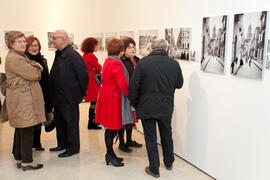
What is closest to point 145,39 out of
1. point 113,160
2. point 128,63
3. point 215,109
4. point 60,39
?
point 128,63

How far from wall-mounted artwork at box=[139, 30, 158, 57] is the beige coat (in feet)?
7.12

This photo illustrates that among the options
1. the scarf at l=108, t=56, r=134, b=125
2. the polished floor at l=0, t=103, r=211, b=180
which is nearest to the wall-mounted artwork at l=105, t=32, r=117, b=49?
the polished floor at l=0, t=103, r=211, b=180

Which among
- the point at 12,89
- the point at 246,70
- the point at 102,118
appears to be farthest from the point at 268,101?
the point at 12,89

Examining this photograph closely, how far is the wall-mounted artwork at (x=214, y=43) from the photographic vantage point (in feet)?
11.4

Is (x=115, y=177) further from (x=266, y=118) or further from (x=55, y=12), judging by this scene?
(x=55, y=12)

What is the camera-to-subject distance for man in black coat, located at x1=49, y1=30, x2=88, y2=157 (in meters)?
4.32

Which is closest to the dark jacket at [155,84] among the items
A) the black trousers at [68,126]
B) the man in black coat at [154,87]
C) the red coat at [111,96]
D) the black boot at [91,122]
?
the man in black coat at [154,87]

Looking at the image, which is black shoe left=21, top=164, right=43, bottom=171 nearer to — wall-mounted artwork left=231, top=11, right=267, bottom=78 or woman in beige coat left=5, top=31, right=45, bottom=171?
woman in beige coat left=5, top=31, right=45, bottom=171

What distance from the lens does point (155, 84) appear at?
142 inches

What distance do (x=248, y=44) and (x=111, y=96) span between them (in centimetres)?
188

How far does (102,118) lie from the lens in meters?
4.06

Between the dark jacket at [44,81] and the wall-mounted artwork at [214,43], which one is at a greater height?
the wall-mounted artwork at [214,43]

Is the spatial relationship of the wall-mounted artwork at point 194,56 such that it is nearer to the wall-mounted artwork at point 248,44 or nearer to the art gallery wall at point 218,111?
the art gallery wall at point 218,111

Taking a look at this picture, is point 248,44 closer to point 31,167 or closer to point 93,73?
point 31,167
